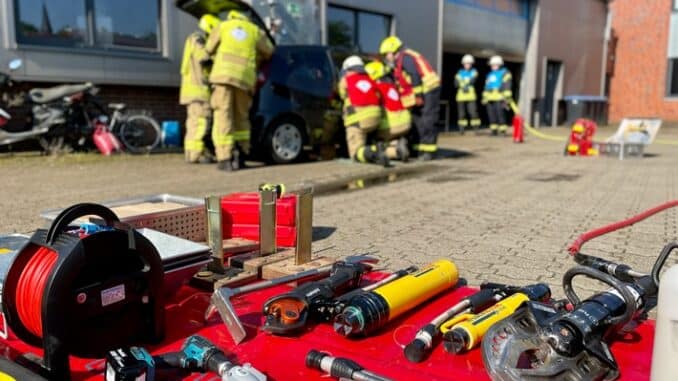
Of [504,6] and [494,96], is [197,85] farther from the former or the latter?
[504,6]

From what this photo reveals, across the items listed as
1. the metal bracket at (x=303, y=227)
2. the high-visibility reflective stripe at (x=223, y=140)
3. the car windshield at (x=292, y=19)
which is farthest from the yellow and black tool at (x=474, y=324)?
the car windshield at (x=292, y=19)

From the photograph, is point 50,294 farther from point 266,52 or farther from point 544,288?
point 266,52

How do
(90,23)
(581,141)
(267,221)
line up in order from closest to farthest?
(267,221), (90,23), (581,141)

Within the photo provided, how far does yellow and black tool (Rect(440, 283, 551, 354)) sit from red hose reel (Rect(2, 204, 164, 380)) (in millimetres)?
1179

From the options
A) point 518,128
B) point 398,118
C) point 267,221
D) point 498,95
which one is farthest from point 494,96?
point 267,221

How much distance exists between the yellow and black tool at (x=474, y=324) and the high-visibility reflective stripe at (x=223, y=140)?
6091 mm

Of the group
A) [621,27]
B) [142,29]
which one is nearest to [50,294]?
[142,29]

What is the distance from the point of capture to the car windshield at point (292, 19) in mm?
12266

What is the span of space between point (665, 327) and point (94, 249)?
1899 mm

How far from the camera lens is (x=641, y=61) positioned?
88.2ft

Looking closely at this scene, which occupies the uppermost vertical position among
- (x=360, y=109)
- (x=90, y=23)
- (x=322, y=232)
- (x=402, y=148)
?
(x=90, y=23)

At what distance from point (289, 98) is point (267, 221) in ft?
18.8

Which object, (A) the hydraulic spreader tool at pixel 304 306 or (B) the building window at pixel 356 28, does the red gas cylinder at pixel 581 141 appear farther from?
(A) the hydraulic spreader tool at pixel 304 306

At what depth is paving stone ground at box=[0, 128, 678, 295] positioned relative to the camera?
4.28m
